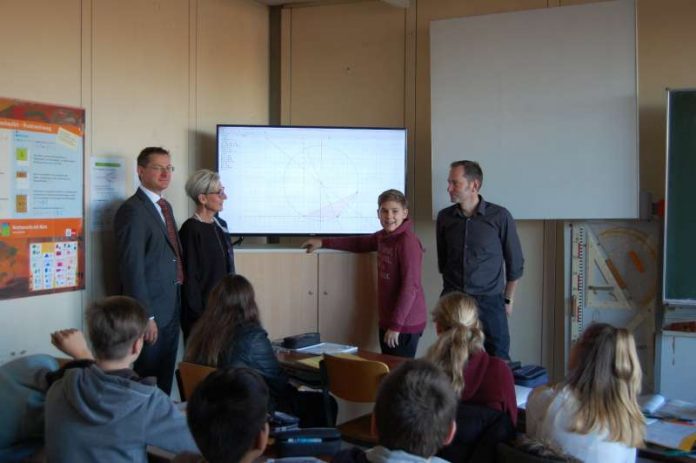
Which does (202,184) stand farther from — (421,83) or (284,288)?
(421,83)

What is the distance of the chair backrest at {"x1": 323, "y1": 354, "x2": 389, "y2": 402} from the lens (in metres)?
3.03

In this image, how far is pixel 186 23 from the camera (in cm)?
507

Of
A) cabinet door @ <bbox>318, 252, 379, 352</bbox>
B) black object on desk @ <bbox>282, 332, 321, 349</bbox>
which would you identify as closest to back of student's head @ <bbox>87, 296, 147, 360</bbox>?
black object on desk @ <bbox>282, 332, 321, 349</bbox>

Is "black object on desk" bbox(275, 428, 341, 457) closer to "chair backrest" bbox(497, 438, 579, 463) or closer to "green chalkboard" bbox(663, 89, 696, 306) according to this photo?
"chair backrest" bbox(497, 438, 579, 463)

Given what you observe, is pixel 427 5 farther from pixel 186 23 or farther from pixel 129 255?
pixel 129 255

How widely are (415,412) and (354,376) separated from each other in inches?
58.4

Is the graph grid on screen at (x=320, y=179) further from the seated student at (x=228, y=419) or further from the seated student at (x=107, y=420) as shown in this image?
the seated student at (x=228, y=419)

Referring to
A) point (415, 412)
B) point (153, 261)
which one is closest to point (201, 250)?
point (153, 261)

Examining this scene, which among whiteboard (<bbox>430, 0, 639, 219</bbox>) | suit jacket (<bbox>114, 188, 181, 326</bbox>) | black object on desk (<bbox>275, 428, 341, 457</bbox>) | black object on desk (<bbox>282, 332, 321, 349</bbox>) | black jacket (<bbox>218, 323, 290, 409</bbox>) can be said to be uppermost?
whiteboard (<bbox>430, 0, 639, 219</bbox>)

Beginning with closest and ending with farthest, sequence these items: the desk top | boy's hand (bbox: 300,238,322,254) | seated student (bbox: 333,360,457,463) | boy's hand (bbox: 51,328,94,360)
A: 1. seated student (bbox: 333,360,457,463)
2. boy's hand (bbox: 51,328,94,360)
3. the desk top
4. boy's hand (bbox: 300,238,322,254)

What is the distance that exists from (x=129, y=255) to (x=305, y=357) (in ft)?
3.84

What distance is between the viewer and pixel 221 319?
3.03m

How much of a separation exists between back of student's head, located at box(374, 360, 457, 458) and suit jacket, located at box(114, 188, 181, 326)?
254 cm

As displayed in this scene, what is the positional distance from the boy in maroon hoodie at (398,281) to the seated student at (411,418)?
2654 millimetres
